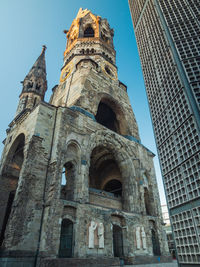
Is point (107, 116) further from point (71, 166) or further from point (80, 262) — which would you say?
point (80, 262)

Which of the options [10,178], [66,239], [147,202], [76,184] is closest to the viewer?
[66,239]

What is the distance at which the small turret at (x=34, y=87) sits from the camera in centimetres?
1998

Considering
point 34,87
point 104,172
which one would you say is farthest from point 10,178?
point 34,87

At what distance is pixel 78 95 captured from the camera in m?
17.0

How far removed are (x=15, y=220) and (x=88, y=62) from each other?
16898 millimetres

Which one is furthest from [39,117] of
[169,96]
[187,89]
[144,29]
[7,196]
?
[187,89]

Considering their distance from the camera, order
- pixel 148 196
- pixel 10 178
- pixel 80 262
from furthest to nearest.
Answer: pixel 148 196, pixel 10 178, pixel 80 262

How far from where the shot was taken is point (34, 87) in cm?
2108

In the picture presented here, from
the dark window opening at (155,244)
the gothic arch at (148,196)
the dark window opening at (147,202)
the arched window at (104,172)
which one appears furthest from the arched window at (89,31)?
the dark window opening at (155,244)

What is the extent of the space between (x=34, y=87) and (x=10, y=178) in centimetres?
1054

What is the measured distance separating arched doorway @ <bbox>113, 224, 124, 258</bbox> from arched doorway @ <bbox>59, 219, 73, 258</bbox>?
12.6ft

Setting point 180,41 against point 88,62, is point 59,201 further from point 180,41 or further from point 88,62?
point 88,62

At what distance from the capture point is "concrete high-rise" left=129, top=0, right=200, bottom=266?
199 inches

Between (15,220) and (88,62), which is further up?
(88,62)
